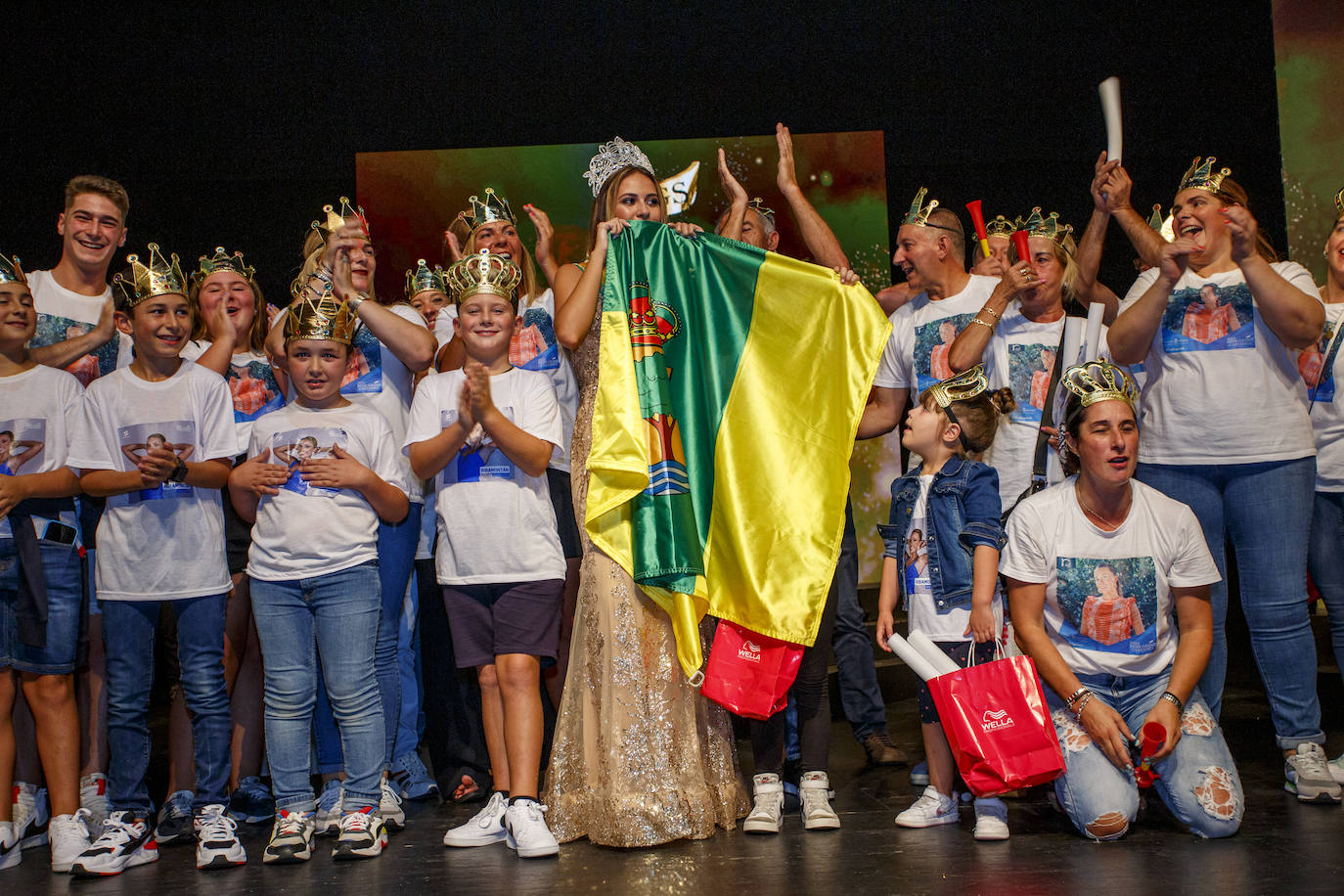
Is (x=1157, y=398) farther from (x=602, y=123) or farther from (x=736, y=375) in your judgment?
(x=602, y=123)

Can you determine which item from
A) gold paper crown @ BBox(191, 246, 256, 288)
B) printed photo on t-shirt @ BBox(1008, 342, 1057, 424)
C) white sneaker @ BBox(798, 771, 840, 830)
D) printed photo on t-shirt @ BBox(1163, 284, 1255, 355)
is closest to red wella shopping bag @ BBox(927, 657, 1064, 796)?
white sneaker @ BBox(798, 771, 840, 830)

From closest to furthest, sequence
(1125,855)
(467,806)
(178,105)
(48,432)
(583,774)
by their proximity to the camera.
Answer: (1125,855), (583,774), (48,432), (467,806), (178,105)

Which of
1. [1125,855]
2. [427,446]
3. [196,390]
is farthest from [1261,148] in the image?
[196,390]

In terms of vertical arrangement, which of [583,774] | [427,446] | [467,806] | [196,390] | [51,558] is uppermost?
[196,390]

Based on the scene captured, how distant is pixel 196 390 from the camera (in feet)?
10.7

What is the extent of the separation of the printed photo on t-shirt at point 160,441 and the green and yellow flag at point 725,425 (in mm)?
1199

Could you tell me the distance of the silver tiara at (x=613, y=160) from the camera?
11.3 feet

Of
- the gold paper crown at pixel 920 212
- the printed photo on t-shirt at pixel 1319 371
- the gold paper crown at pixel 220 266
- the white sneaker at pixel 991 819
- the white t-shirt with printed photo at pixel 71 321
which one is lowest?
the white sneaker at pixel 991 819

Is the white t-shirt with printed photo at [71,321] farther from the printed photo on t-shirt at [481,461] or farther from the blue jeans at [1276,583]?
the blue jeans at [1276,583]

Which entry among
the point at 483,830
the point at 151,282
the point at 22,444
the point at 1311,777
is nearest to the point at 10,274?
the point at 151,282

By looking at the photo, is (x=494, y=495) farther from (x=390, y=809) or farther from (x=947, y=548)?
(x=947, y=548)

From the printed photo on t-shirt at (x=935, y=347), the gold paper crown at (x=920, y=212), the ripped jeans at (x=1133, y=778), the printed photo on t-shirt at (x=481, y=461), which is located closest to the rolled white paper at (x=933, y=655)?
the ripped jeans at (x=1133, y=778)

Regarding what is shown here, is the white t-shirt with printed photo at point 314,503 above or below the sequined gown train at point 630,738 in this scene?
above

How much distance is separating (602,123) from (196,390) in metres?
3.30
